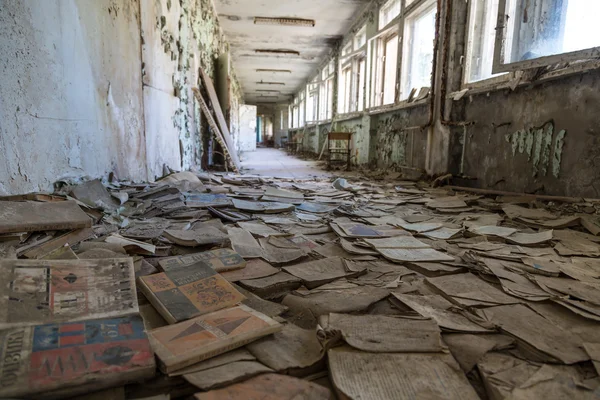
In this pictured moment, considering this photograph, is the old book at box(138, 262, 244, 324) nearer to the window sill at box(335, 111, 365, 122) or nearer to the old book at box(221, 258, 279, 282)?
the old book at box(221, 258, 279, 282)

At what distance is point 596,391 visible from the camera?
3.34 ft

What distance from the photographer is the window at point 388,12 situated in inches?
285

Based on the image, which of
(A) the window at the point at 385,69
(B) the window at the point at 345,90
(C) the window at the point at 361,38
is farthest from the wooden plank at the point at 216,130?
(B) the window at the point at 345,90

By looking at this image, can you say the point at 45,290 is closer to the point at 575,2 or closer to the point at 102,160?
the point at 102,160

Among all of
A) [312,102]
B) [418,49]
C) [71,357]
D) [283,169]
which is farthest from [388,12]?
[312,102]

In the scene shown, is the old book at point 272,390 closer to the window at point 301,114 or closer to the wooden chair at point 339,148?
the wooden chair at point 339,148

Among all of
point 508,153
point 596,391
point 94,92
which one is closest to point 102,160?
point 94,92

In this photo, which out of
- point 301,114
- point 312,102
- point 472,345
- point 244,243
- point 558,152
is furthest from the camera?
point 301,114

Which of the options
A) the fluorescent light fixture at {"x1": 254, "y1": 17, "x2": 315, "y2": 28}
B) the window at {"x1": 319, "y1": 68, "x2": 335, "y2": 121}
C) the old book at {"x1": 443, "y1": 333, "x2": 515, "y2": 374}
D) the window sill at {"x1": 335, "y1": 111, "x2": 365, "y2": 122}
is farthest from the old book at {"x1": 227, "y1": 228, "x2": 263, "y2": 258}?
the window at {"x1": 319, "y1": 68, "x2": 335, "y2": 121}

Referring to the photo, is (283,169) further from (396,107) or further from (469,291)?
(469,291)

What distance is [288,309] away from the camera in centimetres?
152

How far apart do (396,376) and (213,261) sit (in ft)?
3.84

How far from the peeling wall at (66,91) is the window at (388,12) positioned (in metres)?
5.31

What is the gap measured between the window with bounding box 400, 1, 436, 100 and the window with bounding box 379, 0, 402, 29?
841 millimetres
